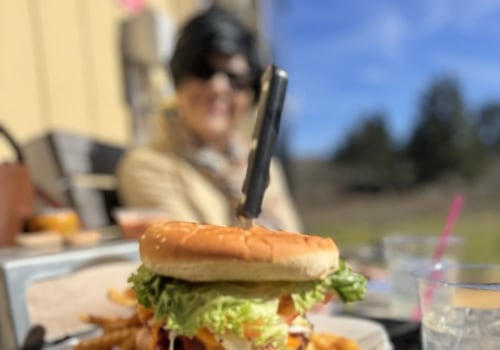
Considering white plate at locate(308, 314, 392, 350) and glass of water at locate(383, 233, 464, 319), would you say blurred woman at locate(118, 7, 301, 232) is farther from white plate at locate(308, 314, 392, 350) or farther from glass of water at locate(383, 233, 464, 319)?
white plate at locate(308, 314, 392, 350)

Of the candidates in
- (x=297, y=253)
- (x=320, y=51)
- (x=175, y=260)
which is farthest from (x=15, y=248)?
(x=320, y=51)

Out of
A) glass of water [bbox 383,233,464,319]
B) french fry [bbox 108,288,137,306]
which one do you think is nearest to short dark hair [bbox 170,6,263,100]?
glass of water [bbox 383,233,464,319]

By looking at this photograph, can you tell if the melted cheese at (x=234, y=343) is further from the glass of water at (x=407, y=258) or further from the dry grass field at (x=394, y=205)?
the dry grass field at (x=394, y=205)

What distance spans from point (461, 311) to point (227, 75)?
61.1 inches

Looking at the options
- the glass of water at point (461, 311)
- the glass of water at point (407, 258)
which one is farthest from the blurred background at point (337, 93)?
the glass of water at point (461, 311)

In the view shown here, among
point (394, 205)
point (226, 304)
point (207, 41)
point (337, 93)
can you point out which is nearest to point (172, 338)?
point (226, 304)

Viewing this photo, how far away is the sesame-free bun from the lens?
566 mm

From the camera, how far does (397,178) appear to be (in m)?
6.91

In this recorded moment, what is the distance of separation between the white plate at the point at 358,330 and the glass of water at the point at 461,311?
0.12m

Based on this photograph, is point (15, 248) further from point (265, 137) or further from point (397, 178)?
point (397, 178)

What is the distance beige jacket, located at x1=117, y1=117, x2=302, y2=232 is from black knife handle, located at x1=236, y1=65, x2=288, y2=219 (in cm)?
116

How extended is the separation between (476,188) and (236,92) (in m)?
5.33

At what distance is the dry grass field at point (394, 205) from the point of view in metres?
6.39

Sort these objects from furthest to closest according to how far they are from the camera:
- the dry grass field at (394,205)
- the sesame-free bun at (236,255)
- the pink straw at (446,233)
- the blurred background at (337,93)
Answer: the dry grass field at (394,205) → the blurred background at (337,93) → the pink straw at (446,233) → the sesame-free bun at (236,255)
